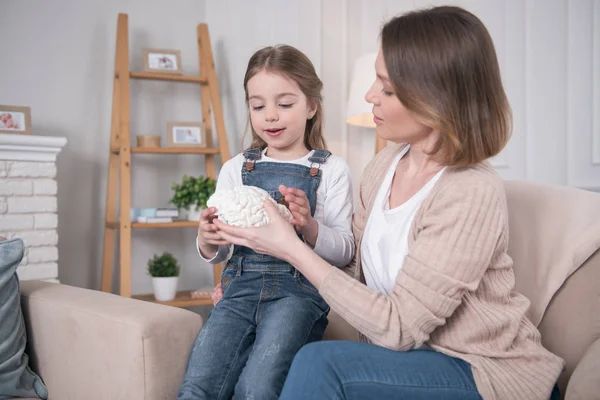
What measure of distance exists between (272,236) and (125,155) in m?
2.35

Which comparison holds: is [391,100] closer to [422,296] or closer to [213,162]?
[422,296]

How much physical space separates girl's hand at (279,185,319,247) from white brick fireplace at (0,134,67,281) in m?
1.95

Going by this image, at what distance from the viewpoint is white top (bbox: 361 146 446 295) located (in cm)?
133

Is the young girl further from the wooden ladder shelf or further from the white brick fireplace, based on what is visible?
the wooden ladder shelf

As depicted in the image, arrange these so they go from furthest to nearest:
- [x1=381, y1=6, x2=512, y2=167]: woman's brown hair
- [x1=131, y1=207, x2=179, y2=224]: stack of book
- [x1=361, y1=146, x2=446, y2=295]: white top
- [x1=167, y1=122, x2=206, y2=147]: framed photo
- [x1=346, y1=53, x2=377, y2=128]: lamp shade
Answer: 1. [x1=167, y1=122, x2=206, y2=147]: framed photo
2. [x1=131, y1=207, x2=179, y2=224]: stack of book
3. [x1=346, y1=53, x2=377, y2=128]: lamp shade
4. [x1=361, y1=146, x2=446, y2=295]: white top
5. [x1=381, y1=6, x2=512, y2=167]: woman's brown hair

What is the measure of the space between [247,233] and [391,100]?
43 cm

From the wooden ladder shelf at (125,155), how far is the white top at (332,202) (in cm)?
166

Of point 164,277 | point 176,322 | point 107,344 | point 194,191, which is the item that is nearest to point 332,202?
point 176,322

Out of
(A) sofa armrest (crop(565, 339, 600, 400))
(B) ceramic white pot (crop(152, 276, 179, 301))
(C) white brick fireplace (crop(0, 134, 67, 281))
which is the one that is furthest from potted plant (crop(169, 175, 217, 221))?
(A) sofa armrest (crop(565, 339, 600, 400))

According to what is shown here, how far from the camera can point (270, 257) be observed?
1.67m

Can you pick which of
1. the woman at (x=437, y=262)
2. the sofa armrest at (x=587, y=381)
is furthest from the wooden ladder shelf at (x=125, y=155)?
the sofa armrest at (x=587, y=381)

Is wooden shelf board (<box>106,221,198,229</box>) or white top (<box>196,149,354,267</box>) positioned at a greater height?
white top (<box>196,149,354,267</box>)

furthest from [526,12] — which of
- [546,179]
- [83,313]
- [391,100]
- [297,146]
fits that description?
[83,313]

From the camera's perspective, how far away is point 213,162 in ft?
12.5
